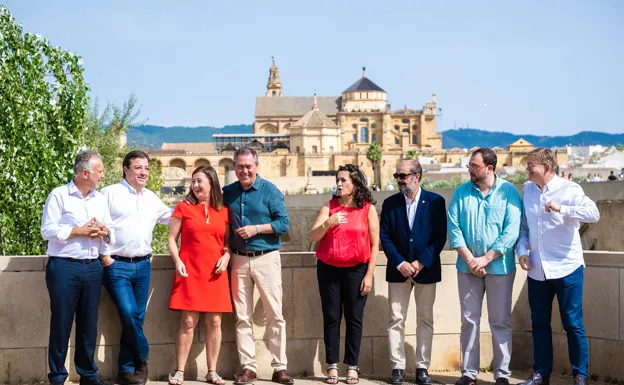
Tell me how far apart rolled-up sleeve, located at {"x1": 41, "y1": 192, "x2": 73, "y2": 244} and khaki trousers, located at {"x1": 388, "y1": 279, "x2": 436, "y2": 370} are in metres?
2.61

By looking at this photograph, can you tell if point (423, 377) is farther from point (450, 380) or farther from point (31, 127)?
point (31, 127)

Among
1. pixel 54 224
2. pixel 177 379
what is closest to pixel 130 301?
pixel 177 379

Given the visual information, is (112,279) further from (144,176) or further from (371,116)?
(371,116)

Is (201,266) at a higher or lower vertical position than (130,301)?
higher

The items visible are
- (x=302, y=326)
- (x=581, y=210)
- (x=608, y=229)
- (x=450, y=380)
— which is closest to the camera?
(x=581, y=210)

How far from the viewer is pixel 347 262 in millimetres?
6574

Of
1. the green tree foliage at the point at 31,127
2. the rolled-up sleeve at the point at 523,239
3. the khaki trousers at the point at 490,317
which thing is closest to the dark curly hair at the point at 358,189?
the khaki trousers at the point at 490,317

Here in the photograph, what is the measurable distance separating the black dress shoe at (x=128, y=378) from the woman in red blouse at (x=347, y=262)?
1549mm

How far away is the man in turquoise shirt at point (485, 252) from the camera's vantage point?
21.0 ft

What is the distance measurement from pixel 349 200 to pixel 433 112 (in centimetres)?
13178

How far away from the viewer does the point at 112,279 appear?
248 inches

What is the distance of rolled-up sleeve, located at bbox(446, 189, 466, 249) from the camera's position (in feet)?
21.1

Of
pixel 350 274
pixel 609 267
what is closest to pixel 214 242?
pixel 350 274

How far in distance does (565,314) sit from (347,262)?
1739mm
